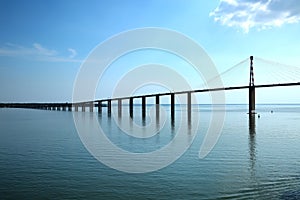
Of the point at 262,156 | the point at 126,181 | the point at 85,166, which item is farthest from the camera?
the point at 262,156

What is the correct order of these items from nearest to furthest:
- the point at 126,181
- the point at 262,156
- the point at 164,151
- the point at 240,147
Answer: the point at 126,181, the point at 262,156, the point at 164,151, the point at 240,147

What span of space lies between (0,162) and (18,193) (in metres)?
7.74

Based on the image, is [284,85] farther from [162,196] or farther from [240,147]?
[162,196]

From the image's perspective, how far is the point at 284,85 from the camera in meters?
70.1

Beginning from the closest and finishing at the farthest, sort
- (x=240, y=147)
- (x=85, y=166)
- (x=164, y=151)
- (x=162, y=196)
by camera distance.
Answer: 1. (x=162, y=196)
2. (x=85, y=166)
3. (x=164, y=151)
4. (x=240, y=147)

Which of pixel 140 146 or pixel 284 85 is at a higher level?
pixel 284 85

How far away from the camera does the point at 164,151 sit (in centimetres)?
2584

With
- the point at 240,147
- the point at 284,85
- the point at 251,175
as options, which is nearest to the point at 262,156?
the point at 240,147

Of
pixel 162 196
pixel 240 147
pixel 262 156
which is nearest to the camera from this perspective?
pixel 162 196

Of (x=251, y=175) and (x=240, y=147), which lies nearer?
(x=251, y=175)

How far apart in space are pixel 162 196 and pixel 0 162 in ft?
39.2

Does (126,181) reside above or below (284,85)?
below

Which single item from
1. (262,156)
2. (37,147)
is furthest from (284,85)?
(37,147)

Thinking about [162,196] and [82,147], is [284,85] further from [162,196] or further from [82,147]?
[162,196]
